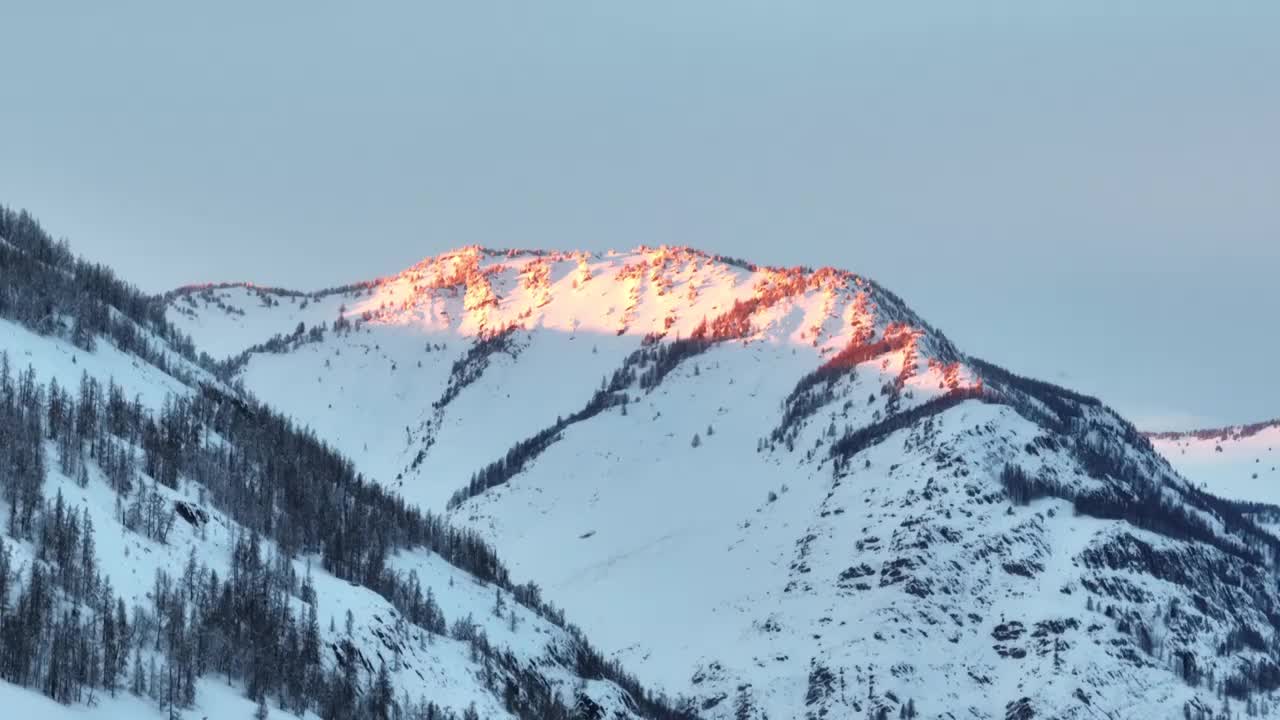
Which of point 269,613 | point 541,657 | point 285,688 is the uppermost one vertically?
point 541,657

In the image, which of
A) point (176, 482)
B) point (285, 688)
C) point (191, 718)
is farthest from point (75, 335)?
point (191, 718)

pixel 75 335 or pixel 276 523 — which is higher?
pixel 75 335

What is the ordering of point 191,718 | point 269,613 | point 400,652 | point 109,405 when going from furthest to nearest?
point 109,405
point 400,652
point 269,613
point 191,718

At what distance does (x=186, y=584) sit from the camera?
465 feet

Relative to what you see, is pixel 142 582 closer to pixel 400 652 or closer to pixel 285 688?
pixel 285 688

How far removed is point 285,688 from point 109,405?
5282 centimetres

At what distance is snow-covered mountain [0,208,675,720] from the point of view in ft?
394

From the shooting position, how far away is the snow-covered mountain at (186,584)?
120 metres

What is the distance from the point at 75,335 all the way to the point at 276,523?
3693 cm

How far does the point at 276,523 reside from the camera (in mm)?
180000

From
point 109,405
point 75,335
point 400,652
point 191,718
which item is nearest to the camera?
point 191,718

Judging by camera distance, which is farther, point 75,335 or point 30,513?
point 75,335

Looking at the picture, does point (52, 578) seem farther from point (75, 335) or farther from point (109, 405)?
point (75, 335)

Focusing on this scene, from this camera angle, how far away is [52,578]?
124 m
